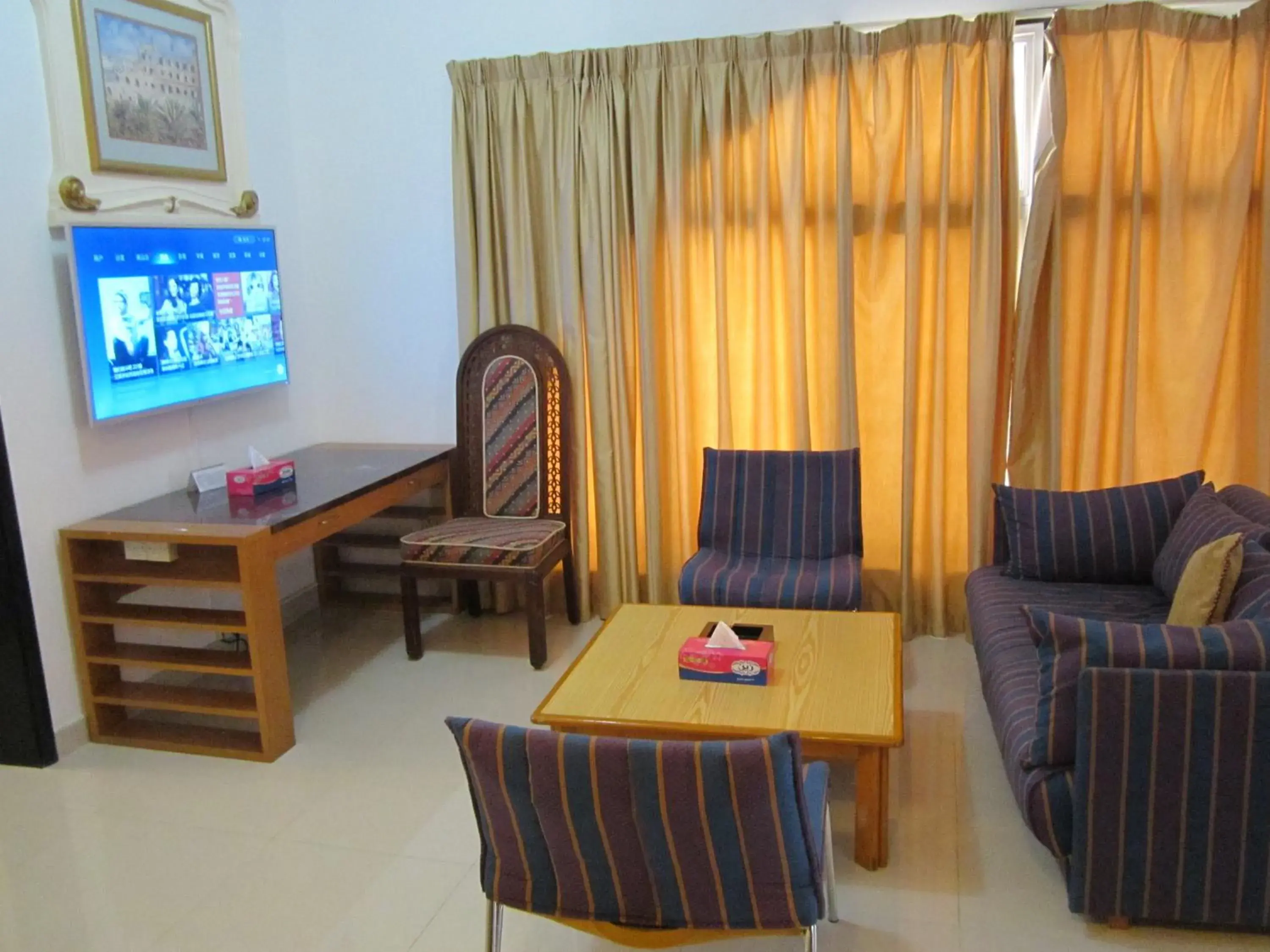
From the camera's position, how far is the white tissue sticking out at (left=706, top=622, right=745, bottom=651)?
2795mm

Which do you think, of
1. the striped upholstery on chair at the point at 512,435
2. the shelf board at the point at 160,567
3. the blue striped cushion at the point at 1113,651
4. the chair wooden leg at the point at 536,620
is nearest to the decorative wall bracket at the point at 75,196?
the shelf board at the point at 160,567

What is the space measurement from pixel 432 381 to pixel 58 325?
156 cm

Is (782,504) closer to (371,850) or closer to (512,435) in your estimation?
(512,435)

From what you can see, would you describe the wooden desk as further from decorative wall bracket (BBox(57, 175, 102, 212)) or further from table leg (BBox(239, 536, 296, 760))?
decorative wall bracket (BBox(57, 175, 102, 212))

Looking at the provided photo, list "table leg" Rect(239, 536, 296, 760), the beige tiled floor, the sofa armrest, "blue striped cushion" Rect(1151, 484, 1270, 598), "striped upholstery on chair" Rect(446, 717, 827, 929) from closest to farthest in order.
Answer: "striped upholstery on chair" Rect(446, 717, 827, 929) < the sofa armrest < the beige tiled floor < "blue striped cushion" Rect(1151, 484, 1270, 598) < "table leg" Rect(239, 536, 296, 760)

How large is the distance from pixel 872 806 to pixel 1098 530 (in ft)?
4.55

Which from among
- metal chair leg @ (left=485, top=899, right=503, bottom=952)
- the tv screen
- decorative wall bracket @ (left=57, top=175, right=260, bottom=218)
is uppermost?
decorative wall bracket @ (left=57, top=175, right=260, bottom=218)

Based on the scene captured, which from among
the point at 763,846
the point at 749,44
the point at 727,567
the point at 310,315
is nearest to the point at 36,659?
the point at 310,315

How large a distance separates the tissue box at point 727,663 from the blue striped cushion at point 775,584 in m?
0.70

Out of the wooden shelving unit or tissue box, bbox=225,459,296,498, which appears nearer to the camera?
the wooden shelving unit

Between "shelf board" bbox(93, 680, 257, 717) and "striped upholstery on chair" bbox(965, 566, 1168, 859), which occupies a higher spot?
"striped upholstery on chair" bbox(965, 566, 1168, 859)

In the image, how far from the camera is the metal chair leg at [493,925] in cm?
195

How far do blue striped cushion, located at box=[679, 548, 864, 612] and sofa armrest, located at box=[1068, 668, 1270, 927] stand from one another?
1320 millimetres

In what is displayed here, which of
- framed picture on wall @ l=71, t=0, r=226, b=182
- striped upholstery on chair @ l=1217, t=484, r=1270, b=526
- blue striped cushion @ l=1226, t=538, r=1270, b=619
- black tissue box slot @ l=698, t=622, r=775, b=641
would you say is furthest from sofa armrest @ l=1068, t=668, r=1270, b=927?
framed picture on wall @ l=71, t=0, r=226, b=182
